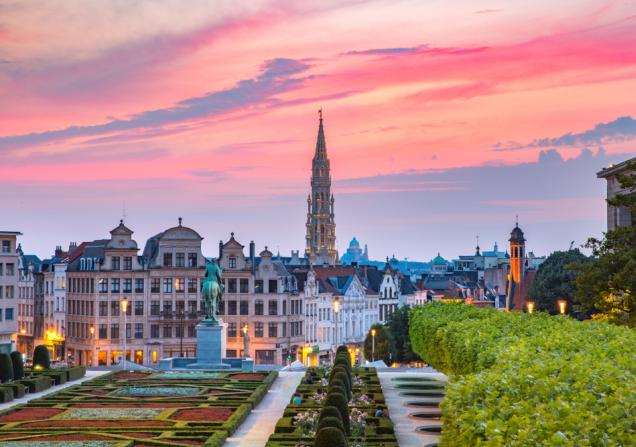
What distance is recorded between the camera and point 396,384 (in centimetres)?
6606

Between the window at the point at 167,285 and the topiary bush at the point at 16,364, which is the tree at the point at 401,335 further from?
the topiary bush at the point at 16,364

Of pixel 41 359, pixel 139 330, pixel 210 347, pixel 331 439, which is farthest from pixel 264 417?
pixel 139 330

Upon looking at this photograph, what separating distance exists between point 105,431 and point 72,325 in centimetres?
8202

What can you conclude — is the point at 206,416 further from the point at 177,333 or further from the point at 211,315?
the point at 177,333

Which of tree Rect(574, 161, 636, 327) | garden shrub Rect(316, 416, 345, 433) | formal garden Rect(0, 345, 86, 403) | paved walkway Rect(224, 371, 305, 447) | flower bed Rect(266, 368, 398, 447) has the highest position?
tree Rect(574, 161, 636, 327)

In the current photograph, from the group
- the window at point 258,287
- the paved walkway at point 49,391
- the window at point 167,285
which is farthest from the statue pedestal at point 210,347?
the window at point 258,287

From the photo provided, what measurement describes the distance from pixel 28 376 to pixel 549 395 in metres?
52.1

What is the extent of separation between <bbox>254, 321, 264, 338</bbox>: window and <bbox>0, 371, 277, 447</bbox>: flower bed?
51.9 metres

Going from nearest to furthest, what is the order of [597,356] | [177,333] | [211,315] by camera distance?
1. [597,356]
2. [211,315]
3. [177,333]

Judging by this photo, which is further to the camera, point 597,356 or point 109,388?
point 109,388

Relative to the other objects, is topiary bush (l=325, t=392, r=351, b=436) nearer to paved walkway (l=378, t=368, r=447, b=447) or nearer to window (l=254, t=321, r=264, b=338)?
paved walkway (l=378, t=368, r=447, b=447)

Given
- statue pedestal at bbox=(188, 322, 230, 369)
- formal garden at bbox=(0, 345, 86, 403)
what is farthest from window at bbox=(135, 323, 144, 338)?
formal garden at bbox=(0, 345, 86, 403)

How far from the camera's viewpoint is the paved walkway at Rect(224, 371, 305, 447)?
43469mm

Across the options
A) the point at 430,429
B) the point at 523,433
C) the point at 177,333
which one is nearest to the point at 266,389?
the point at 430,429
